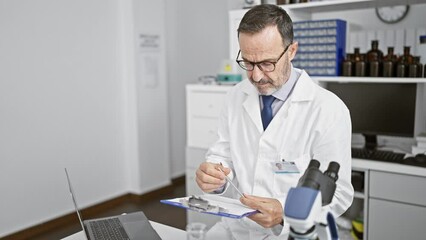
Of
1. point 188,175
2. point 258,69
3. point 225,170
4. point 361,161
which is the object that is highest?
point 258,69

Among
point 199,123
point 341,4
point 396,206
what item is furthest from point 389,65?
point 199,123

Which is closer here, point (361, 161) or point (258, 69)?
point (258, 69)

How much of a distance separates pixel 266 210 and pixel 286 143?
0.34 meters

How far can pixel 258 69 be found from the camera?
1.43 m

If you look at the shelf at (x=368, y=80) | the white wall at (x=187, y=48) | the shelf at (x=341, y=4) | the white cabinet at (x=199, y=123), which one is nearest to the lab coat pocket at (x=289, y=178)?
the shelf at (x=368, y=80)

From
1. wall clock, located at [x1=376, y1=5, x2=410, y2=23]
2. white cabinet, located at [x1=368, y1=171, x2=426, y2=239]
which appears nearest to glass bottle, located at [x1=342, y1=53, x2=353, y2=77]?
wall clock, located at [x1=376, y1=5, x2=410, y2=23]

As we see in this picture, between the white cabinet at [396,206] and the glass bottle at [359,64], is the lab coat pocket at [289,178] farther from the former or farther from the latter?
the glass bottle at [359,64]

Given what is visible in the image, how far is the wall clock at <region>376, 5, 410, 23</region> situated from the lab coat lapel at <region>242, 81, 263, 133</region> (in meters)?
1.63

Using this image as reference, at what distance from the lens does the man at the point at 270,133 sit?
138 centimetres

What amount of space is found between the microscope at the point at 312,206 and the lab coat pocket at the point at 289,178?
0.58 meters

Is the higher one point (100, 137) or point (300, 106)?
point (300, 106)

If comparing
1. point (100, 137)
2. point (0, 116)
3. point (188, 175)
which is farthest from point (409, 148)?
point (0, 116)

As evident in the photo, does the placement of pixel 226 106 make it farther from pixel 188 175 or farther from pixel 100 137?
pixel 100 137

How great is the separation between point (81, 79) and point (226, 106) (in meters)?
2.09
